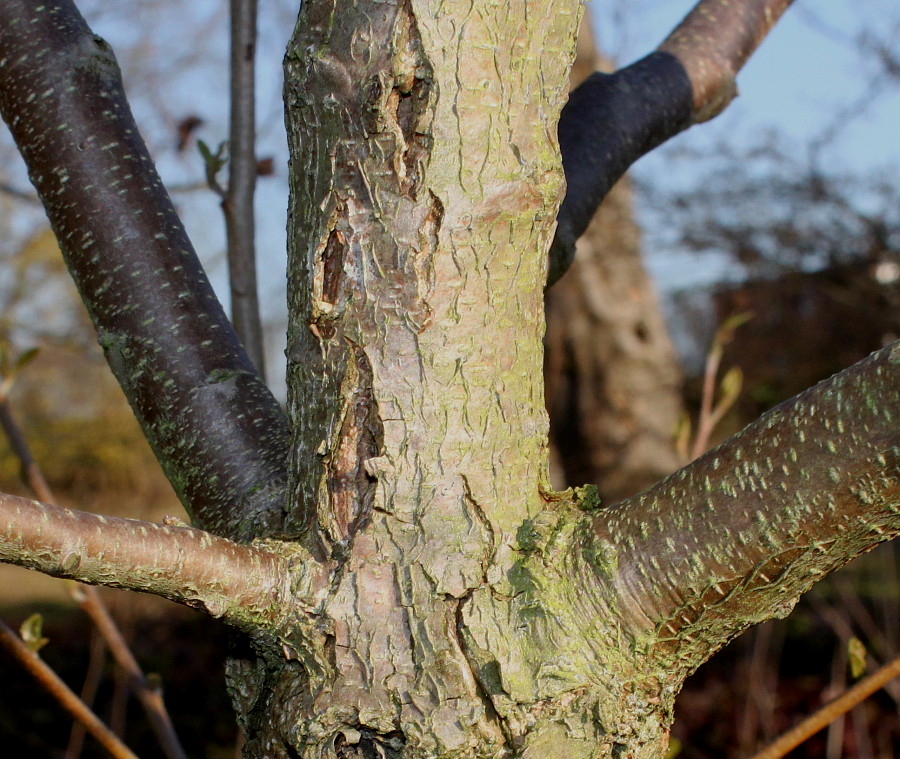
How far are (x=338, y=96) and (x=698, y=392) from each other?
660cm

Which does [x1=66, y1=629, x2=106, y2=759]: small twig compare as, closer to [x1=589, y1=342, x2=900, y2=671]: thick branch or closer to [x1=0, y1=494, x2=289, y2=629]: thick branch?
[x1=0, y1=494, x2=289, y2=629]: thick branch

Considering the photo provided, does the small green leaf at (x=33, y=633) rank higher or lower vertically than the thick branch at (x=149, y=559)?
higher

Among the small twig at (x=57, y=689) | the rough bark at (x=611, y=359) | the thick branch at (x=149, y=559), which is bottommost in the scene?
the thick branch at (x=149, y=559)

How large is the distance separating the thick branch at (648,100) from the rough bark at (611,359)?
4.29 meters

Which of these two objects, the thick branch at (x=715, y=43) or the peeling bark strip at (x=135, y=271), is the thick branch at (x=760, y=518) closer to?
the peeling bark strip at (x=135, y=271)

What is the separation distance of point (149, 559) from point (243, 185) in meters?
0.93

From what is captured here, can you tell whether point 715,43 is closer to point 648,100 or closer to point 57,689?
point 648,100

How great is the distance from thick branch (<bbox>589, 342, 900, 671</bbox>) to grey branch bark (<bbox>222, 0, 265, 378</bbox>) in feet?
2.89

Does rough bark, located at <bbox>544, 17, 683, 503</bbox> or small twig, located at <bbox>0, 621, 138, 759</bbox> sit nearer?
small twig, located at <bbox>0, 621, 138, 759</bbox>

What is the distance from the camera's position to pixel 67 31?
109 centimetres

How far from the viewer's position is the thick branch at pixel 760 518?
63cm

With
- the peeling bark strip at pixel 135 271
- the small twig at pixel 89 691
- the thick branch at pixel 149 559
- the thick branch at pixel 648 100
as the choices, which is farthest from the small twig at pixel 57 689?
the small twig at pixel 89 691

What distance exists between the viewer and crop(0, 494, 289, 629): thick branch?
0.63 m

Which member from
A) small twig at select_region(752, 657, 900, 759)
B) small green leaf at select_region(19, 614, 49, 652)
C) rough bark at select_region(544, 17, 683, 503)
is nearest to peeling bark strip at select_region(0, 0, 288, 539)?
small green leaf at select_region(19, 614, 49, 652)
